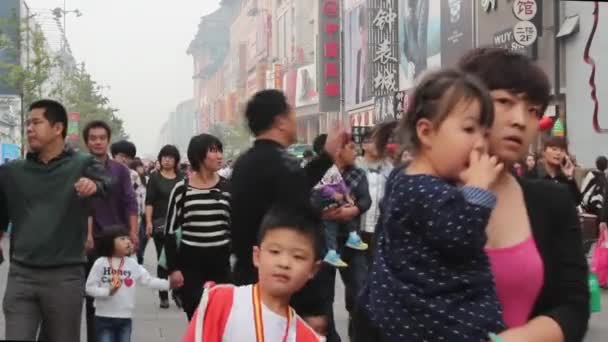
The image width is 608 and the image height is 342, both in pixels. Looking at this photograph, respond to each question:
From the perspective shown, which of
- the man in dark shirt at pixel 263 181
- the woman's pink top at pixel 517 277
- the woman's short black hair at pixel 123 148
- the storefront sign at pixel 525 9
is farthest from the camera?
the storefront sign at pixel 525 9

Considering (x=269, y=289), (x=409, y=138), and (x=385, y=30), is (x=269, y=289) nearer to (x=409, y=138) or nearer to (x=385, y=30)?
(x=409, y=138)

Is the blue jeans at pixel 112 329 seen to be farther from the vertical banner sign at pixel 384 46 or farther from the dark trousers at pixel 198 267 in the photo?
the vertical banner sign at pixel 384 46

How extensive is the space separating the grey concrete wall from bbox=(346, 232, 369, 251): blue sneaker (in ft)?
59.3

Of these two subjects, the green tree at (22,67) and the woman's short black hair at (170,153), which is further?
the green tree at (22,67)

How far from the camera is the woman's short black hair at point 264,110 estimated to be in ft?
18.0

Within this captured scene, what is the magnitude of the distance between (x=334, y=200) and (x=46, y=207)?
2.30 metres

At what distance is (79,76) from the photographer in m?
73.3

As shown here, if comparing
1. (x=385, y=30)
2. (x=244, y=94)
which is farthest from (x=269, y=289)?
(x=244, y=94)

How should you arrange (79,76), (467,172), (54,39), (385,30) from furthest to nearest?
(54,39)
(79,76)
(385,30)
(467,172)

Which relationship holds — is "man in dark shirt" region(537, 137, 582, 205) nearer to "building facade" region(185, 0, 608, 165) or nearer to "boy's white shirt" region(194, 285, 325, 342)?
"building facade" region(185, 0, 608, 165)

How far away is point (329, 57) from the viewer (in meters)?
71.9

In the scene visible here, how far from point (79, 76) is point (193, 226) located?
68032 millimetres

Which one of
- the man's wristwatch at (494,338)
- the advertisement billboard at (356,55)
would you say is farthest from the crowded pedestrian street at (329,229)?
the advertisement billboard at (356,55)

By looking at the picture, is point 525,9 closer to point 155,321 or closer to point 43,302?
point 155,321
